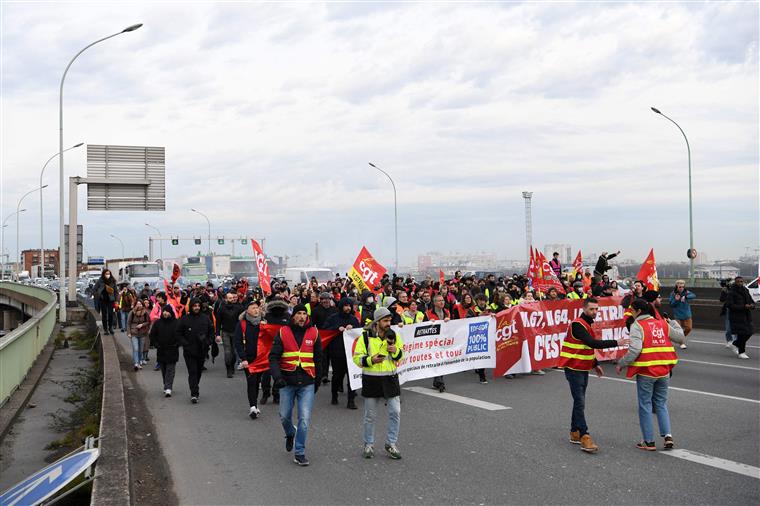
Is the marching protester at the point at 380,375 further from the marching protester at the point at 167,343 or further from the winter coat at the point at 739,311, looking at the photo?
the winter coat at the point at 739,311

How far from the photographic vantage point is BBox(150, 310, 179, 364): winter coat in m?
12.2

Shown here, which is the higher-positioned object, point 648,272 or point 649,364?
point 648,272

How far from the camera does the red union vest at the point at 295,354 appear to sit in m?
7.85

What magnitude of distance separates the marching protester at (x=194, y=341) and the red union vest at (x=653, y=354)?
6837 mm

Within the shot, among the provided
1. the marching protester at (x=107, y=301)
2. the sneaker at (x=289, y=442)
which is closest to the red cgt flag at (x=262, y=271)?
the marching protester at (x=107, y=301)

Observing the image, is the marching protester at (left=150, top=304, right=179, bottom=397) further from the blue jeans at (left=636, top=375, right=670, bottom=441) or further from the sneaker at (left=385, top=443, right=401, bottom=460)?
the blue jeans at (left=636, top=375, right=670, bottom=441)

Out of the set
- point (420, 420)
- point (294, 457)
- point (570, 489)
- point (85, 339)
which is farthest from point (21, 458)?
point (85, 339)

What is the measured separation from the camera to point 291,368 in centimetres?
785

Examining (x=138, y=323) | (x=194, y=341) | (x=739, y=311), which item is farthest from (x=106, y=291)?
(x=739, y=311)

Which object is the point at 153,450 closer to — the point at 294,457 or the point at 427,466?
the point at 294,457

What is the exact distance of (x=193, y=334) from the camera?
38.9ft

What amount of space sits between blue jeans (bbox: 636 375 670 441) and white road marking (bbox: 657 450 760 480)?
248 mm

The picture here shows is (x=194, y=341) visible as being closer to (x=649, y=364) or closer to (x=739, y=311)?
(x=649, y=364)

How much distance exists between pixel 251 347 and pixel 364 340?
3582mm
